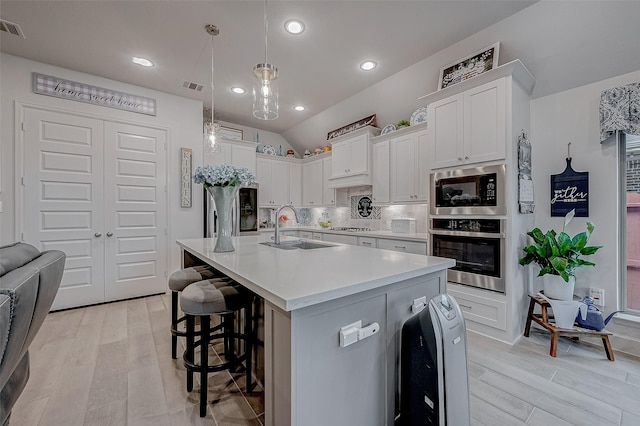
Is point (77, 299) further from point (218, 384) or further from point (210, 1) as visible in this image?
point (210, 1)

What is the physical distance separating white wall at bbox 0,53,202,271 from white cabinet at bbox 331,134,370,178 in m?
2.26

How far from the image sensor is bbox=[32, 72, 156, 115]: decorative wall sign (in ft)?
10.5

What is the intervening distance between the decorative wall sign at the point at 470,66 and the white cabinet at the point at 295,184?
329cm

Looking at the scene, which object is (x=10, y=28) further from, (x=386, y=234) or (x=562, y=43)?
(x=562, y=43)

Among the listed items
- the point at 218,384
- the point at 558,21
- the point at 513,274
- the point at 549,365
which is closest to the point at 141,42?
the point at 218,384

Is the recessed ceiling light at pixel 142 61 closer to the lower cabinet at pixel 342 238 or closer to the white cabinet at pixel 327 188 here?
the white cabinet at pixel 327 188

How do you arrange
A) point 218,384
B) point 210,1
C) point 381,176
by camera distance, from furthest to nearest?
1. point 381,176
2. point 210,1
3. point 218,384

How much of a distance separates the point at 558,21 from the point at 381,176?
234 cm

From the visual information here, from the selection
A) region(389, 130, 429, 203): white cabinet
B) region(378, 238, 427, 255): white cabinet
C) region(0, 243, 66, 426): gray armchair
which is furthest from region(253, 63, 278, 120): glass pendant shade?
region(378, 238, 427, 255): white cabinet

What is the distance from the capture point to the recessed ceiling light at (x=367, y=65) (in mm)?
3148

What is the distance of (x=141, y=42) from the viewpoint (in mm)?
2781

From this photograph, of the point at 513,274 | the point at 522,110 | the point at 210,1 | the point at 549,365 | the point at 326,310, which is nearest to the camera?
A: the point at 326,310

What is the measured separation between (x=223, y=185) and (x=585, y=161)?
336 cm

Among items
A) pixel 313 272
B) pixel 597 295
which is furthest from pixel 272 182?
pixel 597 295
